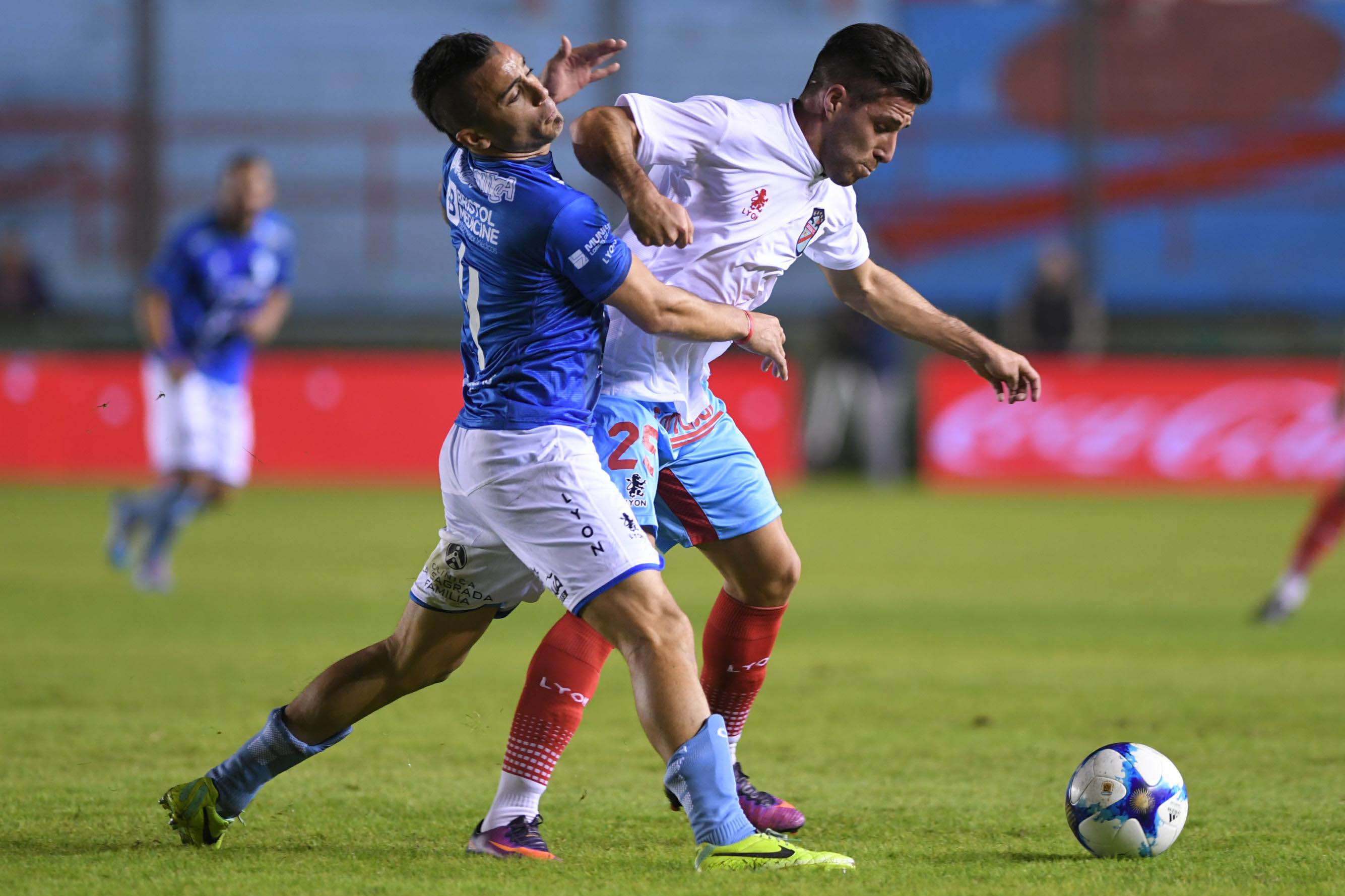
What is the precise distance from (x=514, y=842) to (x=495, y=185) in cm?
163

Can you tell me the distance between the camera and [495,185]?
407 centimetres

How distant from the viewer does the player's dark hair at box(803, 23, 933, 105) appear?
4508 millimetres

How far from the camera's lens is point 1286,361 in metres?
17.7

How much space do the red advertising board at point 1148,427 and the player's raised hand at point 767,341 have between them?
13298 millimetres

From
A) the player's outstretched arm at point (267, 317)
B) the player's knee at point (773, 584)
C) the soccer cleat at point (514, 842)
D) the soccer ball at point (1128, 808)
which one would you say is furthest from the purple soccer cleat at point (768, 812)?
the player's outstretched arm at point (267, 317)

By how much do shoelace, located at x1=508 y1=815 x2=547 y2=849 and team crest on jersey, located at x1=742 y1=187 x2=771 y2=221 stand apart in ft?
5.55

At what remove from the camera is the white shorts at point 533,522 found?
160 inches

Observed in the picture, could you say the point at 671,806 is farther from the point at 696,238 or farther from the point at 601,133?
the point at 601,133

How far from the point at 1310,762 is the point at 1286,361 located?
42.2 ft

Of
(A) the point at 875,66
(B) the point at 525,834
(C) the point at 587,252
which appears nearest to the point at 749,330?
(C) the point at 587,252

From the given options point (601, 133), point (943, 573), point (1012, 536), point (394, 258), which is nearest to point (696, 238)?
point (601, 133)

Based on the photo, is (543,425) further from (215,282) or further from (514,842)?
(215,282)

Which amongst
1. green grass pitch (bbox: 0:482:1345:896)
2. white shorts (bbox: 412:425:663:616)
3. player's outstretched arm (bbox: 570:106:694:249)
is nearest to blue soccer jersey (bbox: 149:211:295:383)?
green grass pitch (bbox: 0:482:1345:896)

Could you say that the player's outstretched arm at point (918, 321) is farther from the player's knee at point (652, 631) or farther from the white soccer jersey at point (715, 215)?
the player's knee at point (652, 631)
